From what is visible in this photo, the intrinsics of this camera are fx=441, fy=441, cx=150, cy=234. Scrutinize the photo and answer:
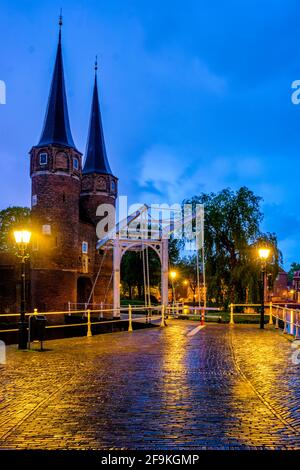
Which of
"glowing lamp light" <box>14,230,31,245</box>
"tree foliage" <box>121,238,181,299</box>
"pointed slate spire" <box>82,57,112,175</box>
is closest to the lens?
"glowing lamp light" <box>14,230,31,245</box>

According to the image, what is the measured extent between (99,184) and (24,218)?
14.9m

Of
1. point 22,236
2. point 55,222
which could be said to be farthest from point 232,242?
point 22,236

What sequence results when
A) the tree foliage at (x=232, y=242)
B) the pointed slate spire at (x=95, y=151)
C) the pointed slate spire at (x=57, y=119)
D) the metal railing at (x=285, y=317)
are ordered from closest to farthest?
the metal railing at (x=285, y=317) < the tree foliage at (x=232, y=242) < the pointed slate spire at (x=57, y=119) < the pointed slate spire at (x=95, y=151)

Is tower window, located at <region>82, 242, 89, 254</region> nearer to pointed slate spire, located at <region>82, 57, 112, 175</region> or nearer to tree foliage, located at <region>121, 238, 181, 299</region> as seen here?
pointed slate spire, located at <region>82, 57, 112, 175</region>

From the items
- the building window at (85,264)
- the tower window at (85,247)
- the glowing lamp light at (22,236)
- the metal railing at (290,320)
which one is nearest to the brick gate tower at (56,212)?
the building window at (85,264)

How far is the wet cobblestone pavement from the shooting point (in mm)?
5254

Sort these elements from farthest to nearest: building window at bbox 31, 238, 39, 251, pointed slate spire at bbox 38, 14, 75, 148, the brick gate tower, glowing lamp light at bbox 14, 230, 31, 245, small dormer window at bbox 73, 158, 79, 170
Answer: small dormer window at bbox 73, 158, 79, 170, pointed slate spire at bbox 38, 14, 75, 148, building window at bbox 31, 238, 39, 251, the brick gate tower, glowing lamp light at bbox 14, 230, 31, 245

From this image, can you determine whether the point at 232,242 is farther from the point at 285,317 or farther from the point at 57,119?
the point at 57,119

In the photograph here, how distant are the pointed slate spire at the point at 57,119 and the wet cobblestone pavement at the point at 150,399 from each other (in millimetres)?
31228

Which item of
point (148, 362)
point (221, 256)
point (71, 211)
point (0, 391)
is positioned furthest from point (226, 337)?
point (71, 211)

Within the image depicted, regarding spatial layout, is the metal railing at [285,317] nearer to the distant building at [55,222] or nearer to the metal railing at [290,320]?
the metal railing at [290,320]

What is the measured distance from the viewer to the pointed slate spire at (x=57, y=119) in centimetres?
4122

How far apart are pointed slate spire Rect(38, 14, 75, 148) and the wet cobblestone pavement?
31.2 m

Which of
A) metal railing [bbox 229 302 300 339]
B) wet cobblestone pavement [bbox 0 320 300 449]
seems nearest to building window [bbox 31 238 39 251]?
metal railing [bbox 229 302 300 339]
